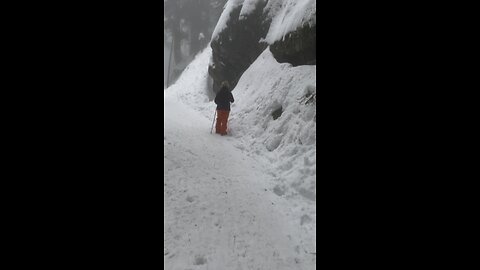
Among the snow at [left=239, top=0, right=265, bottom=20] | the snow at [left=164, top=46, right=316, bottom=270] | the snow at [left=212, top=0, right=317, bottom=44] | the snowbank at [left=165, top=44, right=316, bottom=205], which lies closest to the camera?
the snow at [left=164, top=46, right=316, bottom=270]

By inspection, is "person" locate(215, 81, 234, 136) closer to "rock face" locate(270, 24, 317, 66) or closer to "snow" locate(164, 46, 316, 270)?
"snow" locate(164, 46, 316, 270)

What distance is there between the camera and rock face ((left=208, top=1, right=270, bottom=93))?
17484 mm

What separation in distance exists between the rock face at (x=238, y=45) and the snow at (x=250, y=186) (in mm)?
4721

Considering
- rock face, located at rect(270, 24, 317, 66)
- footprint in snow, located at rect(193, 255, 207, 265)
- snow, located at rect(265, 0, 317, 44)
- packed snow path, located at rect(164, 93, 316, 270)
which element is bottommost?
footprint in snow, located at rect(193, 255, 207, 265)

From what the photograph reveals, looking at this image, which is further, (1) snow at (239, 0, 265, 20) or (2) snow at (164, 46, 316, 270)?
(1) snow at (239, 0, 265, 20)

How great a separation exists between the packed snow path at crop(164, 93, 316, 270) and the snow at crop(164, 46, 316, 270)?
0.02 metres

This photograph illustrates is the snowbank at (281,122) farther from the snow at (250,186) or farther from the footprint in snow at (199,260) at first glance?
the footprint in snow at (199,260)

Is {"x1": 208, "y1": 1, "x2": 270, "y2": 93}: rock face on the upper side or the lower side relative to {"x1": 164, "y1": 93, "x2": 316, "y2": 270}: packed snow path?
upper

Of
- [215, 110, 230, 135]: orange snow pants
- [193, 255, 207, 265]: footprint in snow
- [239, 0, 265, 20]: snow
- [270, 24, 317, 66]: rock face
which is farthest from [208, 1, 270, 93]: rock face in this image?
[193, 255, 207, 265]: footprint in snow

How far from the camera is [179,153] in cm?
858

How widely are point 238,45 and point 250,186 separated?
13.0 meters

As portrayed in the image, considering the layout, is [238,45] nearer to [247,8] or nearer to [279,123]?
[247,8]
